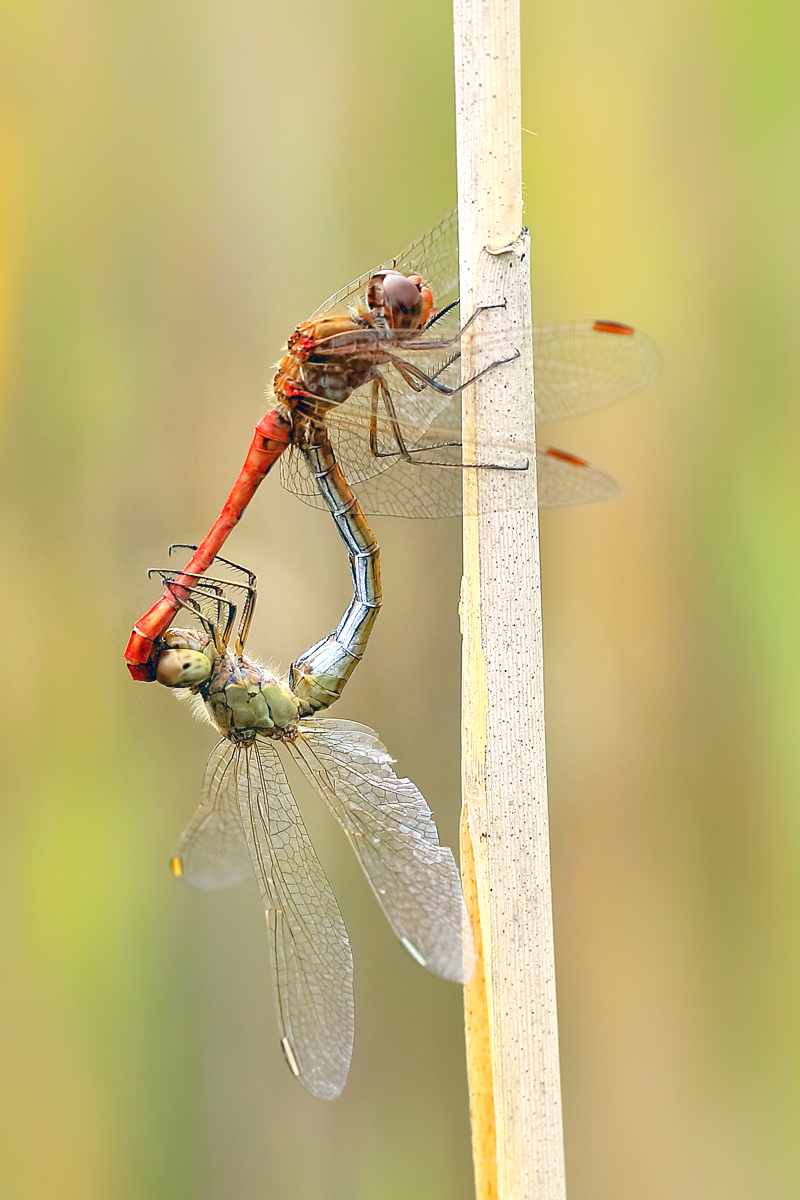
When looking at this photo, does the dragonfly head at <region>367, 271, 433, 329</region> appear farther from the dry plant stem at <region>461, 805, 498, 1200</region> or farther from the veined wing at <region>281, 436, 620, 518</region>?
the dry plant stem at <region>461, 805, 498, 1200</region>

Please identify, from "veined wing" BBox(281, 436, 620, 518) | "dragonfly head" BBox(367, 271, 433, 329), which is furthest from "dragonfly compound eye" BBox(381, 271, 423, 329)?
"veined wing" BBox(281, 436, 620, 518)

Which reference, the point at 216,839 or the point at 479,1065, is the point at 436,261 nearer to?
the point at 216,839

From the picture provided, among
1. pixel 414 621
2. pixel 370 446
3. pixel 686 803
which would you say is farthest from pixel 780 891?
pixel 370 446

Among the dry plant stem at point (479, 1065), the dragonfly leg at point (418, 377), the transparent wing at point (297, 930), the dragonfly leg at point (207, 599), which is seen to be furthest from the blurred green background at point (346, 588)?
the dry plant stem at point (479, 1065)

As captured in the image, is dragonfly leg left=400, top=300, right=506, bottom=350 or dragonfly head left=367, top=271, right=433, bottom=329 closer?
dragonfly leg left=400, top=300, right=506, bottom=350

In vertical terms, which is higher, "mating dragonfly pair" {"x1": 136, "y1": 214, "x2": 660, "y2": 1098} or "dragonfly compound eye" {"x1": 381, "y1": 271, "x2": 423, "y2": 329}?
"dragonfly compound eye" {"x1": 381, "y1": 271, "x2": 423, "y2": 329}

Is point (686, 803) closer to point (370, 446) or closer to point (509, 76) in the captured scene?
point (370, 446)
